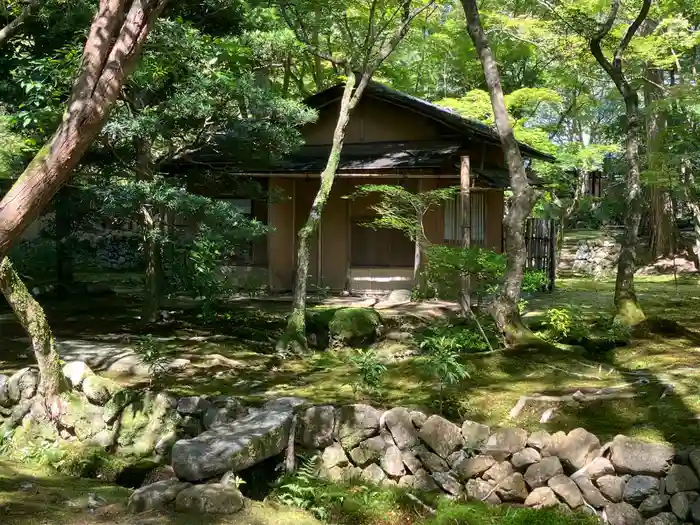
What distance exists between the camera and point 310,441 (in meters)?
6.45

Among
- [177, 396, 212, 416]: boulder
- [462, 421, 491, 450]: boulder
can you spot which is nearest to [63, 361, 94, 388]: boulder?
[177, 396, 212, 416]: boulder

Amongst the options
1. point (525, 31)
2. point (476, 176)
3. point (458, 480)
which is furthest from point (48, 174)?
point (525, 31)

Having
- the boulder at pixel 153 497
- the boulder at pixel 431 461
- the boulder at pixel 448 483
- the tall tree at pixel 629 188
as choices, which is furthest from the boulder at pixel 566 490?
the tall tree at pixel 629 188

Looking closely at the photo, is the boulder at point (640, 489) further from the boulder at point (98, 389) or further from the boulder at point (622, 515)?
the boulder at point (98, 389)

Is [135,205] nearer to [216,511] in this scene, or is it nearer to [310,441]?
[310,441]

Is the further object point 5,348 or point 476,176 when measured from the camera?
point 476,176

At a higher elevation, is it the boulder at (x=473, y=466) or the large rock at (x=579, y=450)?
the large rock at (x=579, y=450)

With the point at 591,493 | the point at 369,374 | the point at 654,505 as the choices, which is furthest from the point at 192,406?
the point at 654,505

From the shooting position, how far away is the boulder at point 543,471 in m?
5.65

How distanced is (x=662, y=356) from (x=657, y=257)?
631 inches

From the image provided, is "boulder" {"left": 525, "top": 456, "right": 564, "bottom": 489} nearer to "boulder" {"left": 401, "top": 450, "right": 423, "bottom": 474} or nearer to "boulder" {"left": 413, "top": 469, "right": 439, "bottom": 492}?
"boulder" {"left": 413, "top": 469, "right": 439, "bottom": 492}

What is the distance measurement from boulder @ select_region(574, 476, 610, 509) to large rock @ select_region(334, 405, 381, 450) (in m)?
1.92

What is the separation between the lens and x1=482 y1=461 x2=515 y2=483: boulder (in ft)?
19.0

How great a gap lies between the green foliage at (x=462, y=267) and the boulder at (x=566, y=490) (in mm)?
3940
